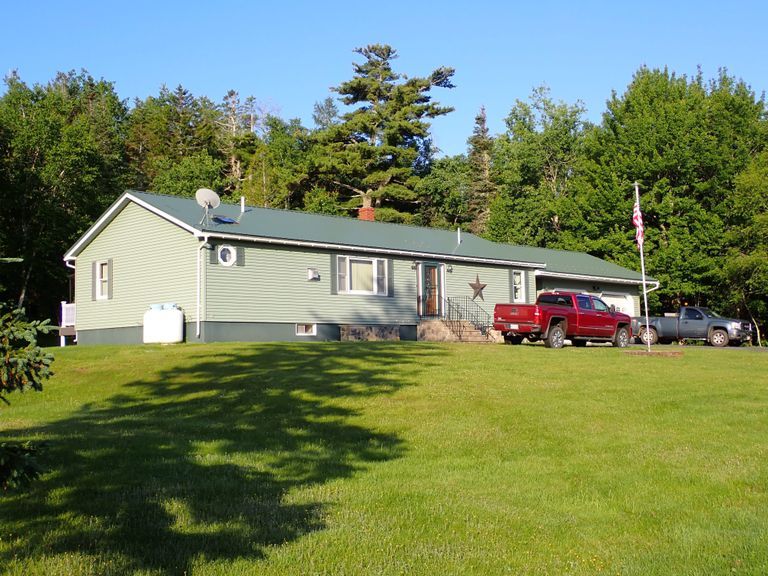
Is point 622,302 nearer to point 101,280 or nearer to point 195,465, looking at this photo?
point 101,280

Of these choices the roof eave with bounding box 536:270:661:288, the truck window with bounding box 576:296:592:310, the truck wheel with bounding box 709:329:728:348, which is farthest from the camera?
the roof eave with bounding box 536:270:661:288

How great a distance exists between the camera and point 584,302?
1007 inches

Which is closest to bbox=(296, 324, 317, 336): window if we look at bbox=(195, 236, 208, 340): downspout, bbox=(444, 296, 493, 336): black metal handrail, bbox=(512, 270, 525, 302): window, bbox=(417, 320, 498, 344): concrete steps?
bbox=(195, 236, 208, 340): downspout

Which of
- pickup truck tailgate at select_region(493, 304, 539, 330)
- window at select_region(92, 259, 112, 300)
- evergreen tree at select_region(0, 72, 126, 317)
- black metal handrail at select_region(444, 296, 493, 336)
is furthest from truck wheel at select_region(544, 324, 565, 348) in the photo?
evergreen tree at select_region(0, 72, 126, 317)

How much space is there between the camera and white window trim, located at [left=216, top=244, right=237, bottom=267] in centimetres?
2344

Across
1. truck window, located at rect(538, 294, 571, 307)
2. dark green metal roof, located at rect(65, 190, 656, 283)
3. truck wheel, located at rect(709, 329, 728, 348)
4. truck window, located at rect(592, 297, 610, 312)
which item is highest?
dark green metal roof, located at rect(65, 190, 656, 283)

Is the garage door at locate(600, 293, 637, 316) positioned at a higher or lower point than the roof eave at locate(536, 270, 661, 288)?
lower

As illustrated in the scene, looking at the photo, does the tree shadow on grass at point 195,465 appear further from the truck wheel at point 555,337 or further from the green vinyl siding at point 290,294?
the truck wheel at point 555,337

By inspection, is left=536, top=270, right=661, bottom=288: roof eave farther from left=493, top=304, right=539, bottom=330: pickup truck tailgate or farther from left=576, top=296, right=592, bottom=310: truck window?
left=493, top=304, right=539, bottom=330: pickup truck tailgate

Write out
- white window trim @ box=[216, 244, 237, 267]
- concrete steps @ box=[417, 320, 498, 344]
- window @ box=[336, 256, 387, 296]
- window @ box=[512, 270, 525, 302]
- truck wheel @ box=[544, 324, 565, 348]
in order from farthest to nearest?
window @ box=[512, 270, 525, 302], concrete steps @ box=[417, 320, 498, 344], window @ box=[336, 256, 387, 296], truck wheel @ box=[544, 324, 565, 348], white window trim @ box=[216, 244, 237, 267]

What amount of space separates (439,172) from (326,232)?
29.9 meters

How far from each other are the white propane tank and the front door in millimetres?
9192

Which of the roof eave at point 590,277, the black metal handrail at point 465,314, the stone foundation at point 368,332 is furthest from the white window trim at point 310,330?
the roof eave at point 590,277

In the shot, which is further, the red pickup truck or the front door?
the front door
